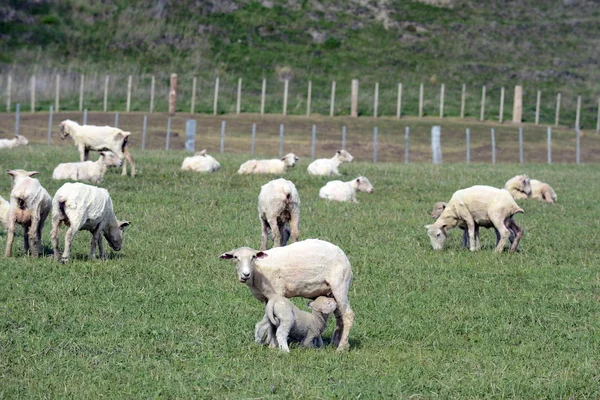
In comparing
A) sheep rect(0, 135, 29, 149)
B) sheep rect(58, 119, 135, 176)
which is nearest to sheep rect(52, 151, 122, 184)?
sheep rect(58, 119, 135, 176)

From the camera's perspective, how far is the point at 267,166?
27969 millimetres

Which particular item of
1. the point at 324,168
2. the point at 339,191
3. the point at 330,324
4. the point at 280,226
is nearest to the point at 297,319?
the point at 330,324

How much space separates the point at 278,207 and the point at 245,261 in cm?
536

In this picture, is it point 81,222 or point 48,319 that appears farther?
point 81,222

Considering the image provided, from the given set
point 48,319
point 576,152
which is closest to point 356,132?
point 576,152

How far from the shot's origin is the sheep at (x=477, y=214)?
1678cm

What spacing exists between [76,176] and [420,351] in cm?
1558

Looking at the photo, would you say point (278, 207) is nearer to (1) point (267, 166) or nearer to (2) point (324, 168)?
(1) point (267, 166)

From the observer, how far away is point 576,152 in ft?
145

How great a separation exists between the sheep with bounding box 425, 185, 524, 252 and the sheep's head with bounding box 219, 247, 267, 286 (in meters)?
7.17

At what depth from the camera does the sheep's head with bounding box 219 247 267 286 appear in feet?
33.4

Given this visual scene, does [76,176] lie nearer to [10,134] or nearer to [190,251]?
[190,251]

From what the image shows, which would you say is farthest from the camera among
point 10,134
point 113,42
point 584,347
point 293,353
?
point 113,42

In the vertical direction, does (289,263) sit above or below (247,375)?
above
